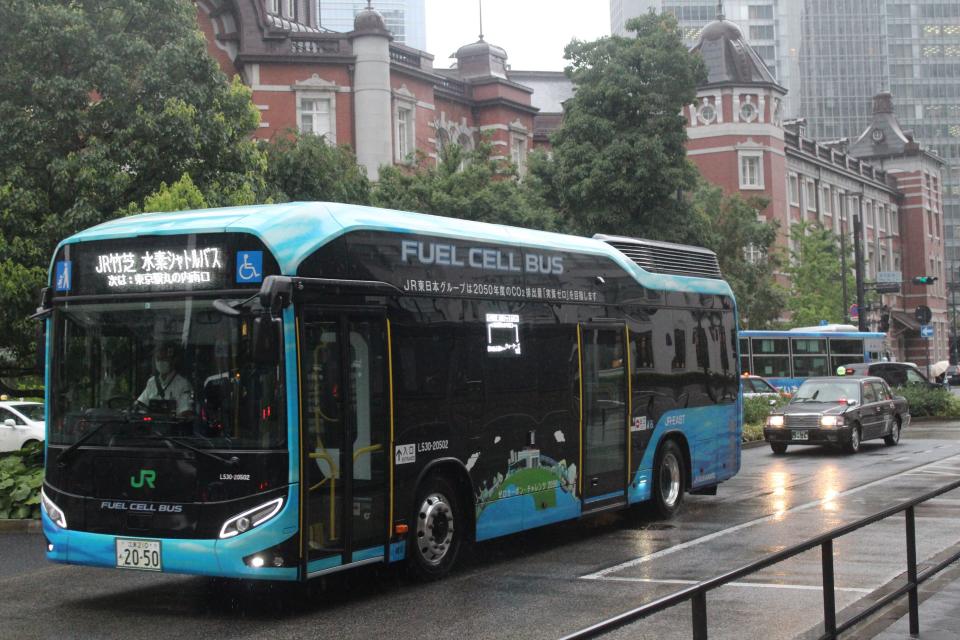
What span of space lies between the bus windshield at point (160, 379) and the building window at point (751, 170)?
64434mm

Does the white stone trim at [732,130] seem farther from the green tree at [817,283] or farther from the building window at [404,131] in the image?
the building window at [404,131]

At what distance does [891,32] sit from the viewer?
141m

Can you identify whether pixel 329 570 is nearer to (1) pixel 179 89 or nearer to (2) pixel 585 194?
(1) pixel 179 89

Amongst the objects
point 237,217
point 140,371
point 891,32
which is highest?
point 891,32

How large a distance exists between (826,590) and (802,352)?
44.0 m

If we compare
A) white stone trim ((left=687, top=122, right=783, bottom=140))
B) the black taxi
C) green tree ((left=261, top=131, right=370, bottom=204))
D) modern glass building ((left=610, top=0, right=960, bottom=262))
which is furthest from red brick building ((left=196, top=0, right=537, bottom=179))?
modern glass building ((left=610, top=0, right=960, bottom=262))

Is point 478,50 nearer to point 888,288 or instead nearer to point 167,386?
point 888,288

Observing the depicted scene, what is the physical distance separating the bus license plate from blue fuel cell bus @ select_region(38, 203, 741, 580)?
0.01 m

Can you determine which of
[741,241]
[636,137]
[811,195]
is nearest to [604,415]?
[636,137]

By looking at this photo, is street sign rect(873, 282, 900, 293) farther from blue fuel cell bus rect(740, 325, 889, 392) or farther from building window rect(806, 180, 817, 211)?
building window rect(806, 180, 817, 211)

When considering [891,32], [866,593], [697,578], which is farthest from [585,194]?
[891,32]

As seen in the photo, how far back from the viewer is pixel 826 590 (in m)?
6.72

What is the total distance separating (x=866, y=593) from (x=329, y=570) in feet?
12.6

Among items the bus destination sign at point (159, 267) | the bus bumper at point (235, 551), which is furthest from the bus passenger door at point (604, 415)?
the bus destination sign at point (159, 267)
